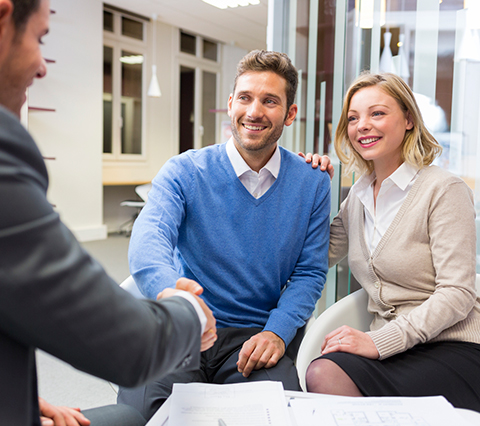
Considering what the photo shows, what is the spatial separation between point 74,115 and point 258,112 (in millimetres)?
5216

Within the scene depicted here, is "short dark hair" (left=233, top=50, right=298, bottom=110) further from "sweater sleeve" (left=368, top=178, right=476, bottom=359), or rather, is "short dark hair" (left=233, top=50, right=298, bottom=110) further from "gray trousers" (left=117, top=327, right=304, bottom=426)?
"gray trousers" (left=117, top=327, right=304, bottom=426)

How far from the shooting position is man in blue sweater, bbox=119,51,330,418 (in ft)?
4.58

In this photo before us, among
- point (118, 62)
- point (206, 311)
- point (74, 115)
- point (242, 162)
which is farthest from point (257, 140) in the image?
point (118, 62)

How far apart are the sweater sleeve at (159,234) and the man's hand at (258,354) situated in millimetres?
312

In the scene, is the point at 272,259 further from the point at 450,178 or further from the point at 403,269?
the point at 450,178

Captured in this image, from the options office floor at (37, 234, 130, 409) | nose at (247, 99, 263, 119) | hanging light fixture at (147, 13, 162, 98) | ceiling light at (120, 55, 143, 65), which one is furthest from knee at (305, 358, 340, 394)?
ceiling light at (120, 55, 143, 65)

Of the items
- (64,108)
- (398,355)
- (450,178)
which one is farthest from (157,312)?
(64,108)

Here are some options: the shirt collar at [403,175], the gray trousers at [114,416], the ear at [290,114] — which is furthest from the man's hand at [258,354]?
the ear at [290,114]

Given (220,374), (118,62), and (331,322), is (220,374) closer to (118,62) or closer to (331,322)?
(331,322)

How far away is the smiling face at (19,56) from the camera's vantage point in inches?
21.1

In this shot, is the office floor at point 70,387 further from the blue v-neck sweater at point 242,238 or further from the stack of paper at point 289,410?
the stack of paper at point 289,410

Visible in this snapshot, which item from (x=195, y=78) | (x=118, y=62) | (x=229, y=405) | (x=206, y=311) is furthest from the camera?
(x=195, y=78)

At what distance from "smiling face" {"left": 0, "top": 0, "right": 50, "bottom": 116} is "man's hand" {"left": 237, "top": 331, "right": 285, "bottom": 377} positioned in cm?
95

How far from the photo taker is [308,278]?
158 cm
